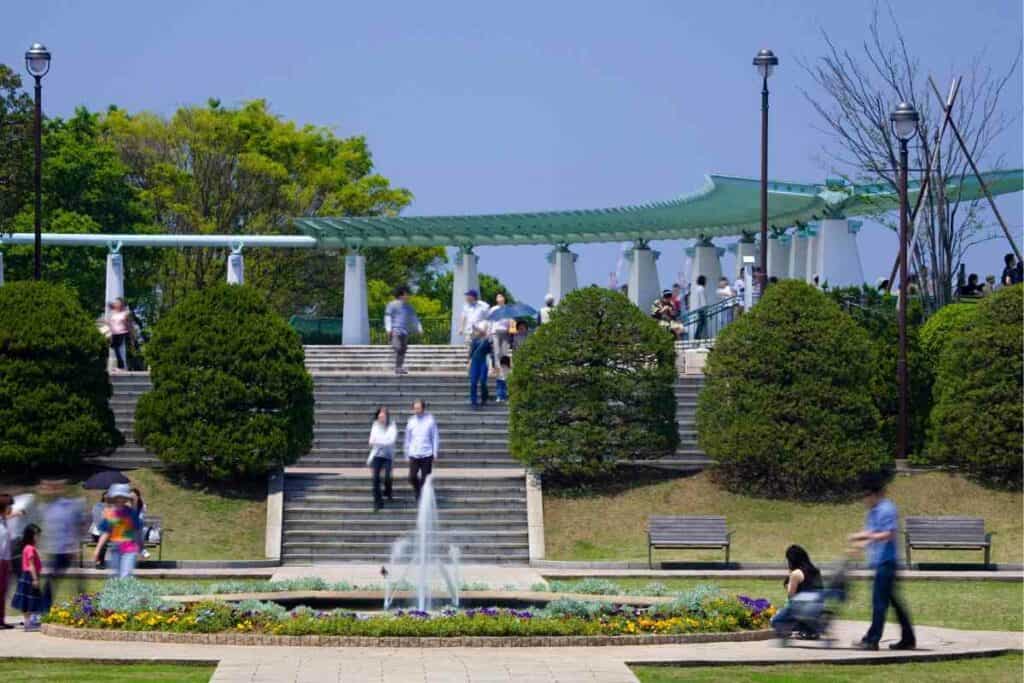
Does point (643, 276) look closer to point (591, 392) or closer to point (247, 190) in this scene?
point (247, 190)

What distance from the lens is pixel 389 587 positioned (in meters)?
22.7

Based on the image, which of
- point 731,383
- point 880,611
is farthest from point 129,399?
point 880,611

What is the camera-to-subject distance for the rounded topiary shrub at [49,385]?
103 feet

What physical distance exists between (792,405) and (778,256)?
28.7 m

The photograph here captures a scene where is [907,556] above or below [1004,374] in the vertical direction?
below

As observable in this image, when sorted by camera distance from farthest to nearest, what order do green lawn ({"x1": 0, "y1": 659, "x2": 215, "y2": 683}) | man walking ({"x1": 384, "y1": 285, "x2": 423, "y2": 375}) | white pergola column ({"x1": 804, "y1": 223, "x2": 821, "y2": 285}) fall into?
white pergola column ({"x1": 804, "y1": 223, "x2": 821, "y2": 285}), man walking ({"x1": 384, "y1": 285, "x2": 423, "y2": 375}), green lawn ({"x1": 0, "y1": 659, "x2": 215, "y2": 683})

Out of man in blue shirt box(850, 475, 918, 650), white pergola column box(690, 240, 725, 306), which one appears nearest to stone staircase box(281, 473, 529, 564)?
man in blue shirt box(850, 475, 918, 650)

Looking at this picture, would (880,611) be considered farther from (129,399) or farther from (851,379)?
(129,399)

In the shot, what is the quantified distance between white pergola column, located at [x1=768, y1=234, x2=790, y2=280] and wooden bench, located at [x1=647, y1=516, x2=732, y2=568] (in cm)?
3238

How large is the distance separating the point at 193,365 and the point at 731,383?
8698mm

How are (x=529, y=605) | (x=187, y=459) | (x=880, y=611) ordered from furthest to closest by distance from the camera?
Result: 1. (x=187, y=459)
2. (x=529, y=605)
3. (x=880, y=611)

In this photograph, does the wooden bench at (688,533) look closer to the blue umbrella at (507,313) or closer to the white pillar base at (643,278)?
the blue umbrella at (507,313)

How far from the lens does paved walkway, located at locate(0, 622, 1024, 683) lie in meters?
16.9

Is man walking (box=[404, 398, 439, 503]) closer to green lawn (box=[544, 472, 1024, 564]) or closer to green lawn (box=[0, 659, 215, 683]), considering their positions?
green lawn (box=[544, 472, 1024, 564])
